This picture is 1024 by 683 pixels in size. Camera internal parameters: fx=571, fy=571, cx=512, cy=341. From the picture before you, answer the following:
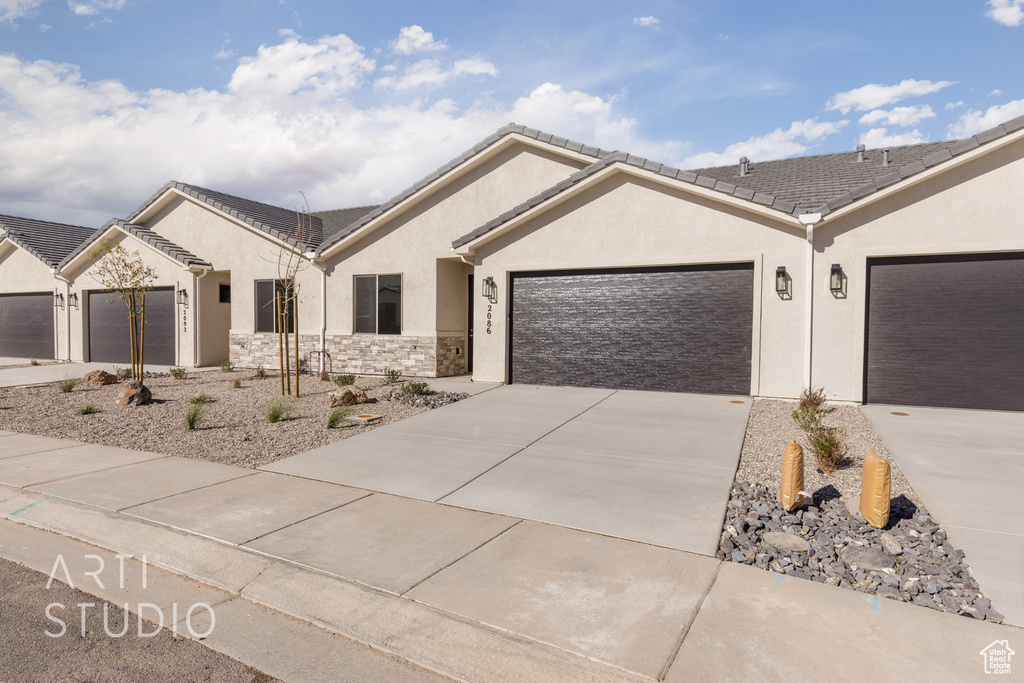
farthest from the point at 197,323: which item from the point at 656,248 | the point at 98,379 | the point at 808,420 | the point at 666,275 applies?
the point at 808,420

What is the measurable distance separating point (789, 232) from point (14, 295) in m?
27.2

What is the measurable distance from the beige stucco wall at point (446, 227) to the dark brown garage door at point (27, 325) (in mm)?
14709

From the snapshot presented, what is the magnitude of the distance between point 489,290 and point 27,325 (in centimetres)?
1989

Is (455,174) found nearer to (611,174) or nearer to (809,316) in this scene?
(611,174)

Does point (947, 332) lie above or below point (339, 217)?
below

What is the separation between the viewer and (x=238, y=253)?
1722 centimetres

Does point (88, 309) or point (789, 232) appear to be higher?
point (789, 232)

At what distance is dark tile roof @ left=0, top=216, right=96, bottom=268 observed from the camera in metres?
21.2

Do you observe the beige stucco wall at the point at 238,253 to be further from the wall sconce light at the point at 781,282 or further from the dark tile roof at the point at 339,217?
the wall sconce light at the point at 781,282

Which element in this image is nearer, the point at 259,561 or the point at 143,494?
the point at 259,561

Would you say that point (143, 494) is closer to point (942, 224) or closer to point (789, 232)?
point (789, 232)

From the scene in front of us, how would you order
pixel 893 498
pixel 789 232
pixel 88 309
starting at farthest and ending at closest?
A: pixel 88 309 → pixel 789 232 → pixel 893 498

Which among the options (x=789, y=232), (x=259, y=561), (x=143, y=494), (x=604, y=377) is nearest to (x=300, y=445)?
(x=143, y=494)

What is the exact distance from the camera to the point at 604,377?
12.2 meters
